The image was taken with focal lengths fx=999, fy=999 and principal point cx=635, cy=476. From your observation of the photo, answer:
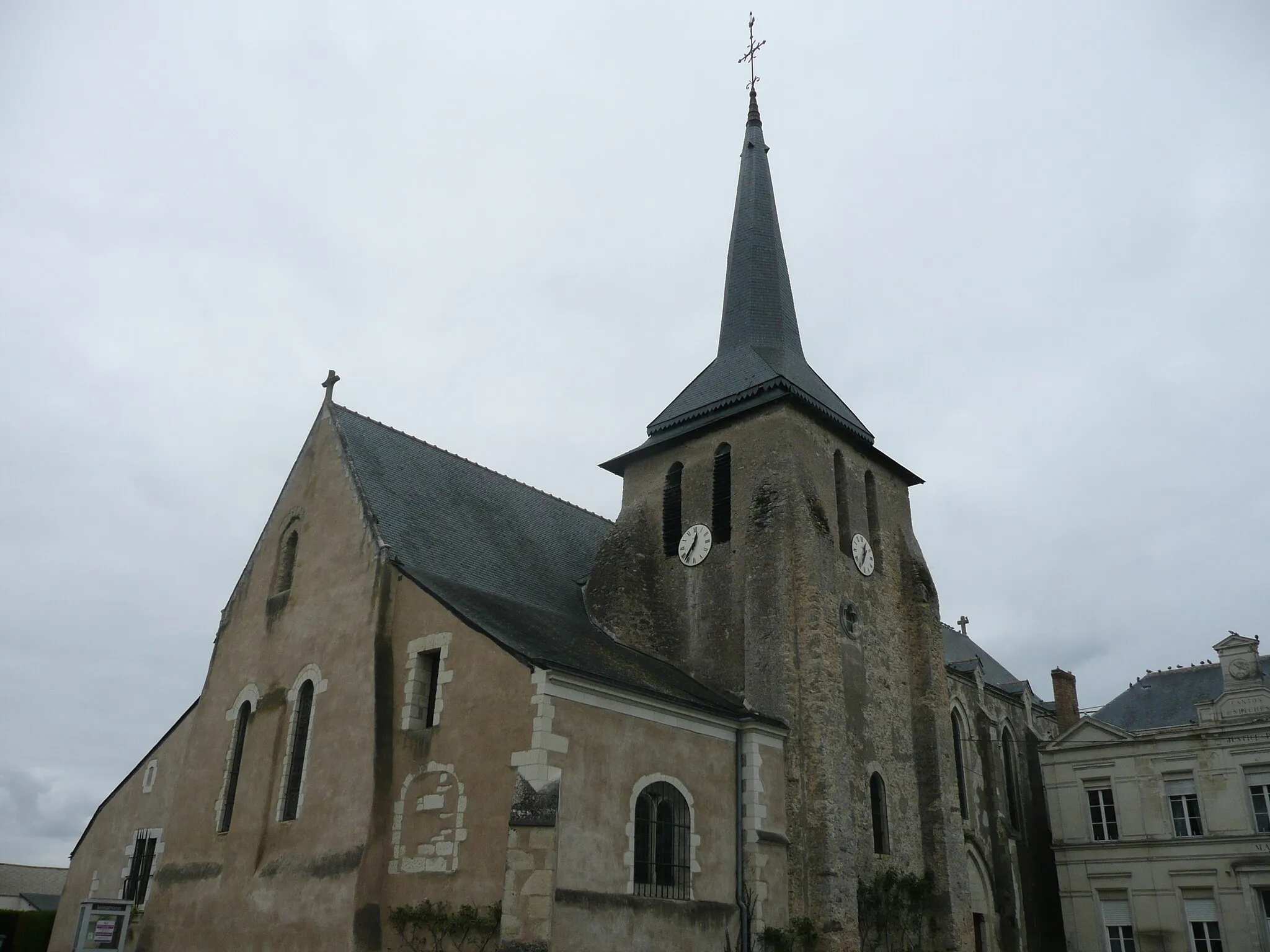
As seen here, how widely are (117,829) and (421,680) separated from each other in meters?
9.15

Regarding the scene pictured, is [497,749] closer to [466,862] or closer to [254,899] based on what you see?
[466,862]

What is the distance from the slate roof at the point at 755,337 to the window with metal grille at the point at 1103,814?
12.3 metres

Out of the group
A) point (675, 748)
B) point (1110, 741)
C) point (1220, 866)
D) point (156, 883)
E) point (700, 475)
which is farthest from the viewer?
point (1110, 741)

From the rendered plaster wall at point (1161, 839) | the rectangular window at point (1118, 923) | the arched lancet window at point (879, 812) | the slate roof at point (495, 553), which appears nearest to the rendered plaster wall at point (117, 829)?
the slate roof at point (495, 553)

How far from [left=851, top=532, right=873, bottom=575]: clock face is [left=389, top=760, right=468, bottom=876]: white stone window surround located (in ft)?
29.0

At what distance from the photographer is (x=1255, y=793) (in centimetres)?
2303

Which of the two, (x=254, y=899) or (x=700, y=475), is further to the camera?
(x=700, y=475)

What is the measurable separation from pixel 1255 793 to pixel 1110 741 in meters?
3.33

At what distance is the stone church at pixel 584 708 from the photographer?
513 inches

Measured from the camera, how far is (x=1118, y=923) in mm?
24281

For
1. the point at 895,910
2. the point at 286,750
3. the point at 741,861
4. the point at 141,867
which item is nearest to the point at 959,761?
the point at 895,910

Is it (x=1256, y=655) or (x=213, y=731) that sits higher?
(x=1256, y=655)

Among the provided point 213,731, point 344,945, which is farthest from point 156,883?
point 344,945

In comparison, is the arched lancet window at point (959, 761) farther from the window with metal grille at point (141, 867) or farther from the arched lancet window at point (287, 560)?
the window with metal grille at point (141, 867)
